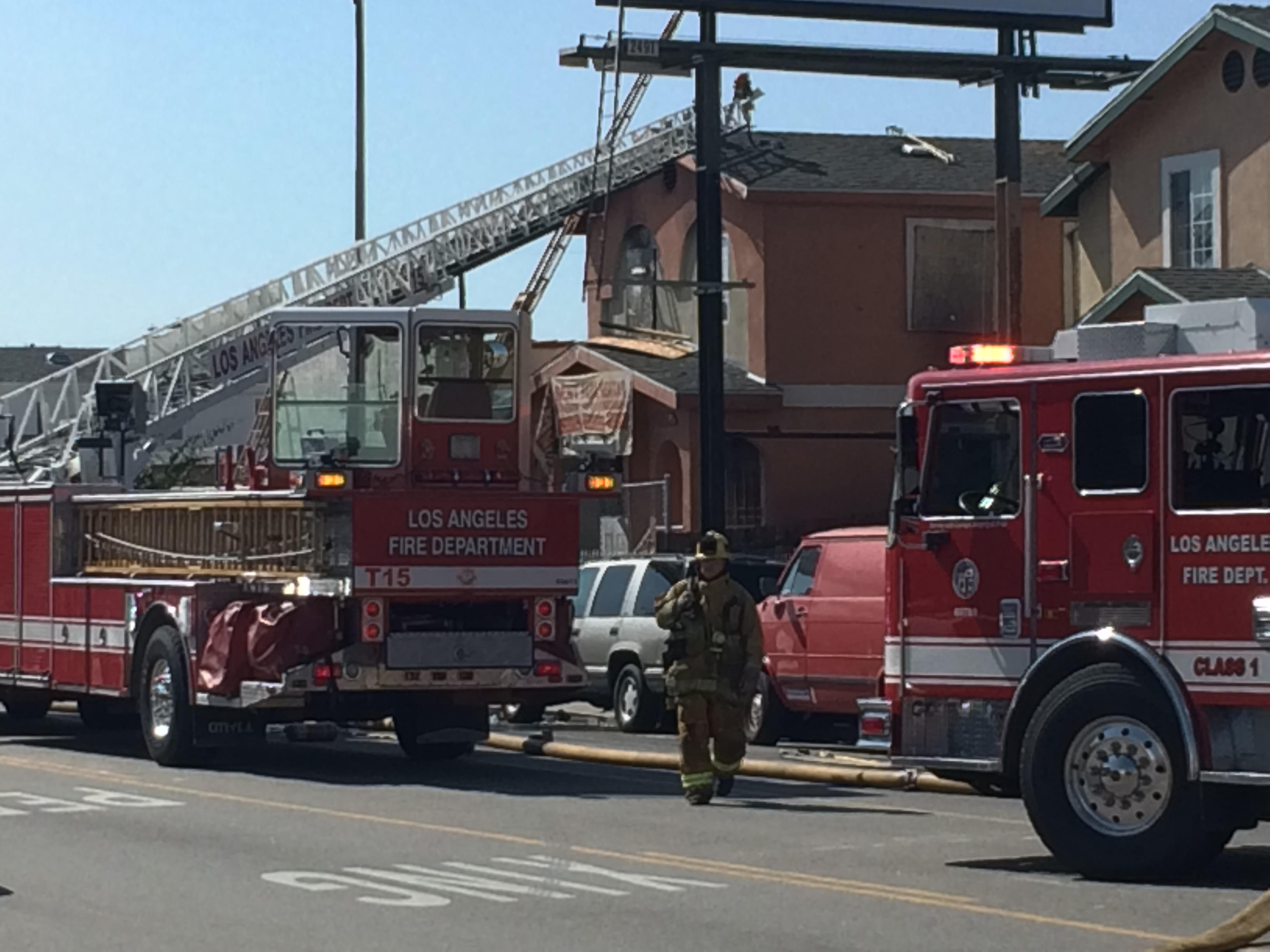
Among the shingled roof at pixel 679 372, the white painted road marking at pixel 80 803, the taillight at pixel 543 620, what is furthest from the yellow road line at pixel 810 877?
the shingled roof at pixel 679 372

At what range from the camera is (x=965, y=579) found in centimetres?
1252

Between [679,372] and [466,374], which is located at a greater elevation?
[679,372]

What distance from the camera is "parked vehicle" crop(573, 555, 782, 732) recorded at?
22.8 meters

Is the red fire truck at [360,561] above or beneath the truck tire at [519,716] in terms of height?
above

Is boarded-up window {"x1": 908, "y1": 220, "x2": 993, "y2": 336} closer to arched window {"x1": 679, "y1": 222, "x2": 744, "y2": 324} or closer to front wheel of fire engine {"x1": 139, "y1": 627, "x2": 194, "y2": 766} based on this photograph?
arched window {"x1": 679, "y1": 222, "x2": 744, "y2": 324}

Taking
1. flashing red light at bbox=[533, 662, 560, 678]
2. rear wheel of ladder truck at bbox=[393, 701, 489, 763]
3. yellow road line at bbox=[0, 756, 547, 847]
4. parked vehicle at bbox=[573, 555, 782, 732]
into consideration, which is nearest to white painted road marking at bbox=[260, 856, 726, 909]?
yellow road line at bbox=[0, 756, 547, 847]

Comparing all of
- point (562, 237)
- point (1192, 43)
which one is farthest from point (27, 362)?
point (1192, 43)

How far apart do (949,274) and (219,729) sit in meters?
22.1

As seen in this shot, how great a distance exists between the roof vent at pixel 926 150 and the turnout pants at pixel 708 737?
24502 mm

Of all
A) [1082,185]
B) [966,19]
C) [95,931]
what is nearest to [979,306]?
[1082,185]

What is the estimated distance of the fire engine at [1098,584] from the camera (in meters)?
11.4

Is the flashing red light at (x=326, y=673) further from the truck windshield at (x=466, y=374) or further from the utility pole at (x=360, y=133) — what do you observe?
the utility pole at (x=360, y=133)

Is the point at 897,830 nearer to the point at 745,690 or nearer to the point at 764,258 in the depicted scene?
the point at 745,690

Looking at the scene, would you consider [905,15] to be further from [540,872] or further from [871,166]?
[540,872]
